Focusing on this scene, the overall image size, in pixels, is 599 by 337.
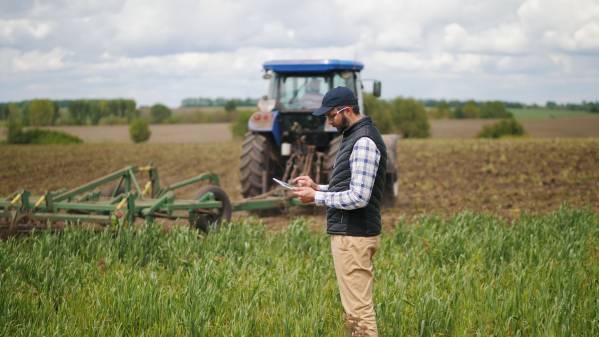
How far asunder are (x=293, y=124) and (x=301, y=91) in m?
0.56

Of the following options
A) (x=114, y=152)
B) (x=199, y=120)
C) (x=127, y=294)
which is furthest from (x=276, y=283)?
(x=199, y=120)

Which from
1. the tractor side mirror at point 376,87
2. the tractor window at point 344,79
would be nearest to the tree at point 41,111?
the tractor window at point 344,79

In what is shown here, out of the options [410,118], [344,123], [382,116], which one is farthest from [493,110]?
[344,123]

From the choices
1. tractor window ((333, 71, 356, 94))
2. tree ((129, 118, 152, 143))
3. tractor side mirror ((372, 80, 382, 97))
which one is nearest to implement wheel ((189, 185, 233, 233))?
tractor window ((333, 71, 356, 94))

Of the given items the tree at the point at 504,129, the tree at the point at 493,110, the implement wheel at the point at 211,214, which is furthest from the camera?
the tree at the point at 493,110

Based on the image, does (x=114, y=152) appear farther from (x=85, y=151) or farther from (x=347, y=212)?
(x=347, y=212)

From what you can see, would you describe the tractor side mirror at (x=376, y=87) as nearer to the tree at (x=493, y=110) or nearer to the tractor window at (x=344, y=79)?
the tractor window at (x=344, y=79)

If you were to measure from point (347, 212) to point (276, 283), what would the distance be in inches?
62.9

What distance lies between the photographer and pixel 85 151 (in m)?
24.4

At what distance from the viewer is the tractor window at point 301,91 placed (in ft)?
35.3

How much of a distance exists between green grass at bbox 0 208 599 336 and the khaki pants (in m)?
0.42

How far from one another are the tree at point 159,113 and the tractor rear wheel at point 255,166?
37823 mm

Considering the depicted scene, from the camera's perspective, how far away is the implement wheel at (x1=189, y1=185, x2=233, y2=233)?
8.50 metres

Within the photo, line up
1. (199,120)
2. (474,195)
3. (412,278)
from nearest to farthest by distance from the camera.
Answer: (412,278) < (474,195) < (199,120)
